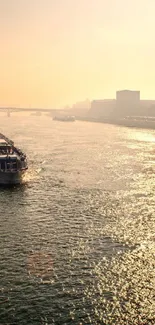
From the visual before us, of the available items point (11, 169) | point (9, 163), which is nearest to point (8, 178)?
point (11, 169)

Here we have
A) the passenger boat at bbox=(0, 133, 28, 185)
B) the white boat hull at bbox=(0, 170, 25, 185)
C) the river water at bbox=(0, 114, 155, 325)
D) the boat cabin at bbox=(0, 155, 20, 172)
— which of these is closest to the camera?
the river water at bbox=(0, 114, 155, 325)

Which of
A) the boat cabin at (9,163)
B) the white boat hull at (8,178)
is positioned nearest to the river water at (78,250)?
the white boat hull at (8,178)

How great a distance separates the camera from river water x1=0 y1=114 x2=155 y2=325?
2623 centimetres

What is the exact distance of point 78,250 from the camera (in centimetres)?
3656

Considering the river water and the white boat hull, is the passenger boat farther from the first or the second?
the river water

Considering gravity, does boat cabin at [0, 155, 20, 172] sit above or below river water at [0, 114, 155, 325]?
above

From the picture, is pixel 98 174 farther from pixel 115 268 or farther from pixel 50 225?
Result: pixel 115 268

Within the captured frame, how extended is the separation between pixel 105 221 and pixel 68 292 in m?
18.3

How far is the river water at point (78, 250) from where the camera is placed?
86.1 feet

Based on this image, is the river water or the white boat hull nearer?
the river water

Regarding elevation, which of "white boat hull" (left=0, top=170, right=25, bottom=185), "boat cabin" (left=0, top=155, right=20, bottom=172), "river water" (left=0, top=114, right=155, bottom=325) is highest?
"boat cabin" (left=0, top=155, right=20, bottom=172)

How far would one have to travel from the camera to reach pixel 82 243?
38.4 meters

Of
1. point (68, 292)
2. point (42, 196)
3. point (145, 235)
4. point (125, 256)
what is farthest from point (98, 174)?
point (68, 292)

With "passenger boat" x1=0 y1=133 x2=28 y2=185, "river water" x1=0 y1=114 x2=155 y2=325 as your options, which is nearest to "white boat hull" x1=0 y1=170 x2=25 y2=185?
"passenger boat" x1=0 y1=133 x2=28 y2=185
